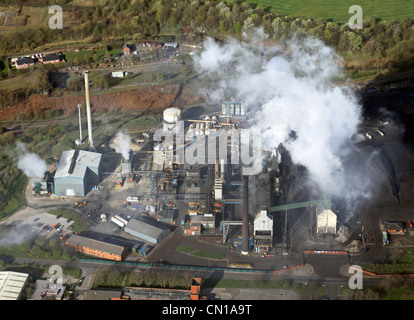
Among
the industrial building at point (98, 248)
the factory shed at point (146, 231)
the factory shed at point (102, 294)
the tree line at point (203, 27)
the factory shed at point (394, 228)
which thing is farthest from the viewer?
the tree line at point (203, 27)

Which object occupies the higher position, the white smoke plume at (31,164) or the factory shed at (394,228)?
the white smoke plume at (31,164)

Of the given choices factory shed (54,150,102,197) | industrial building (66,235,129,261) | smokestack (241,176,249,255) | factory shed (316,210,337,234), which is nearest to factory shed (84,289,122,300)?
industrial building (66,235,129,261)

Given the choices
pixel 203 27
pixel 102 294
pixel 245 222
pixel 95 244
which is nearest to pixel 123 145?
pixel 95 244

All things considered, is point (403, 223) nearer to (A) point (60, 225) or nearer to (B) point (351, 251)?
(B) point (351, 251)

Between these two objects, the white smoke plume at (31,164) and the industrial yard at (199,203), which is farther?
the white smoke plume at (31,164)

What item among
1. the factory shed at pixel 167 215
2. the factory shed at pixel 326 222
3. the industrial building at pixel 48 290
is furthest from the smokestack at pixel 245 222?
the industrial building at pixel 48 290

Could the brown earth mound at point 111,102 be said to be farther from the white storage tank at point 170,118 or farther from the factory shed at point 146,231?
the factory shed at point 146,231

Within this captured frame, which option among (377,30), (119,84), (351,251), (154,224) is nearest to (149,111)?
(119,84)

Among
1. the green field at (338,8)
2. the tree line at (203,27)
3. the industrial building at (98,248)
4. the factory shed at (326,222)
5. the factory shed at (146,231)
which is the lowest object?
the industrial building at (98,248)

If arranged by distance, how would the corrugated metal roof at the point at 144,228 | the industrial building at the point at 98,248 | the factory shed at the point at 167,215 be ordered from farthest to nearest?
the factory shed at the point at 167,215
the corrugated metal roof at the point at 144,228
the industrial building at the point at 98,248
